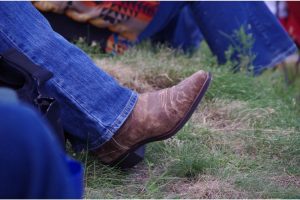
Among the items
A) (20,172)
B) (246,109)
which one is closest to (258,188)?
(246,109)

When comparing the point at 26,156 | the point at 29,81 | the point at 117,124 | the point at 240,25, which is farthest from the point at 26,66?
the point at 240,25

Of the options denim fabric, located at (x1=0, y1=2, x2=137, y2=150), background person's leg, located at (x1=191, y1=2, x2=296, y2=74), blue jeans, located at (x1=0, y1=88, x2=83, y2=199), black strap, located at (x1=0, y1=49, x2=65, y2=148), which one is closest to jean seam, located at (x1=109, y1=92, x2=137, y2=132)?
denim fabric, located at (x1=0, y1=2, x2=137, y2=150)

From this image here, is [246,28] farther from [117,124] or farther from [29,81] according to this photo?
[29,81]

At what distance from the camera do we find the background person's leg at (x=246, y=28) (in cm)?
279

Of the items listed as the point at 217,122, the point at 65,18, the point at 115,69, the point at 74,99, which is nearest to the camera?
the point at 74,99

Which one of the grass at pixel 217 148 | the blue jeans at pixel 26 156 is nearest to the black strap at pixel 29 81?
the grass at pixel 217 148

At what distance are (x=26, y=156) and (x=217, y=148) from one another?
3.95ft

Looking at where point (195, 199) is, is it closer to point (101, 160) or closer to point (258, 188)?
point (258, 188)

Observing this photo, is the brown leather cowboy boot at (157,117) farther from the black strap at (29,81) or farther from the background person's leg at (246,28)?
the background person's leg at (246,28)

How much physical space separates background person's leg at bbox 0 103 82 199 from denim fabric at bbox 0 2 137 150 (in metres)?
0.73

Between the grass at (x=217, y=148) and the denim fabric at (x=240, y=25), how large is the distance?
0.18 m

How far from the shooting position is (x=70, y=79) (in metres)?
1.58

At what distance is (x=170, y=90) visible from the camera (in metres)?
1.69

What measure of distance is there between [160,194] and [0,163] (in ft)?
2.65
